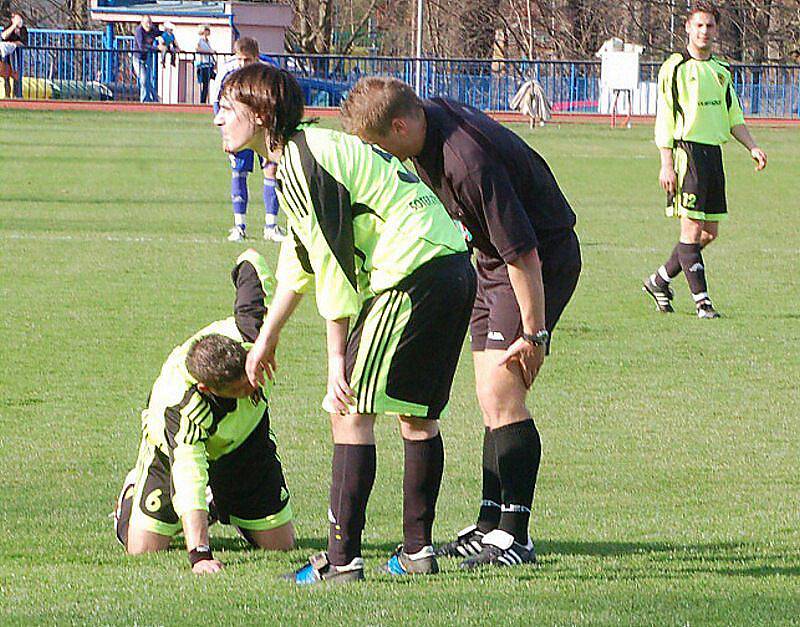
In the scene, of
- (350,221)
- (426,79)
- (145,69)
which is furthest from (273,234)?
(426,79)

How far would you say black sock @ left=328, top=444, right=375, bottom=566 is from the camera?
4.82m

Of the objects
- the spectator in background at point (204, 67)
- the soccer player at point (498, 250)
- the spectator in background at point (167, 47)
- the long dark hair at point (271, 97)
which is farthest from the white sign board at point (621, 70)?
the long dark hair at point (271, 97)

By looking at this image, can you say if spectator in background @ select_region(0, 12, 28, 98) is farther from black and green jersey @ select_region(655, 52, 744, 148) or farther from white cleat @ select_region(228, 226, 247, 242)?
black and green jersey @ select_region(655, 52, 744, 148)

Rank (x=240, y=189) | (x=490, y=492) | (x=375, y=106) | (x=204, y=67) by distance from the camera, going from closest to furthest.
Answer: (x=375, y=106) < (x=490, y=492) < (x=240, y=189) < (x=204, y=67)

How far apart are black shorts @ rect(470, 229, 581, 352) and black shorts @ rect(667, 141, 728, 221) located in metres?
6.06

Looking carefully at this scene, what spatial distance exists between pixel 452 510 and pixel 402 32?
66.9m

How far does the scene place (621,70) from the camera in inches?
1606

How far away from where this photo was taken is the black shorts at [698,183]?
11.3 m

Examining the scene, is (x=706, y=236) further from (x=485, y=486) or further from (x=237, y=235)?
(x=485, y=486)

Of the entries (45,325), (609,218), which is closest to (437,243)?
(45,325)

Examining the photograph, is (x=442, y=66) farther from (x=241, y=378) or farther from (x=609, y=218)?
(x=241, y=378)

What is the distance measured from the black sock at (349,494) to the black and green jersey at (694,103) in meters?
6.88

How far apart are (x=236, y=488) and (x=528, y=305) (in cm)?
154

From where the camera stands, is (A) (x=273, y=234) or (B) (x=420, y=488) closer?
(B) (x=420, y=488)
